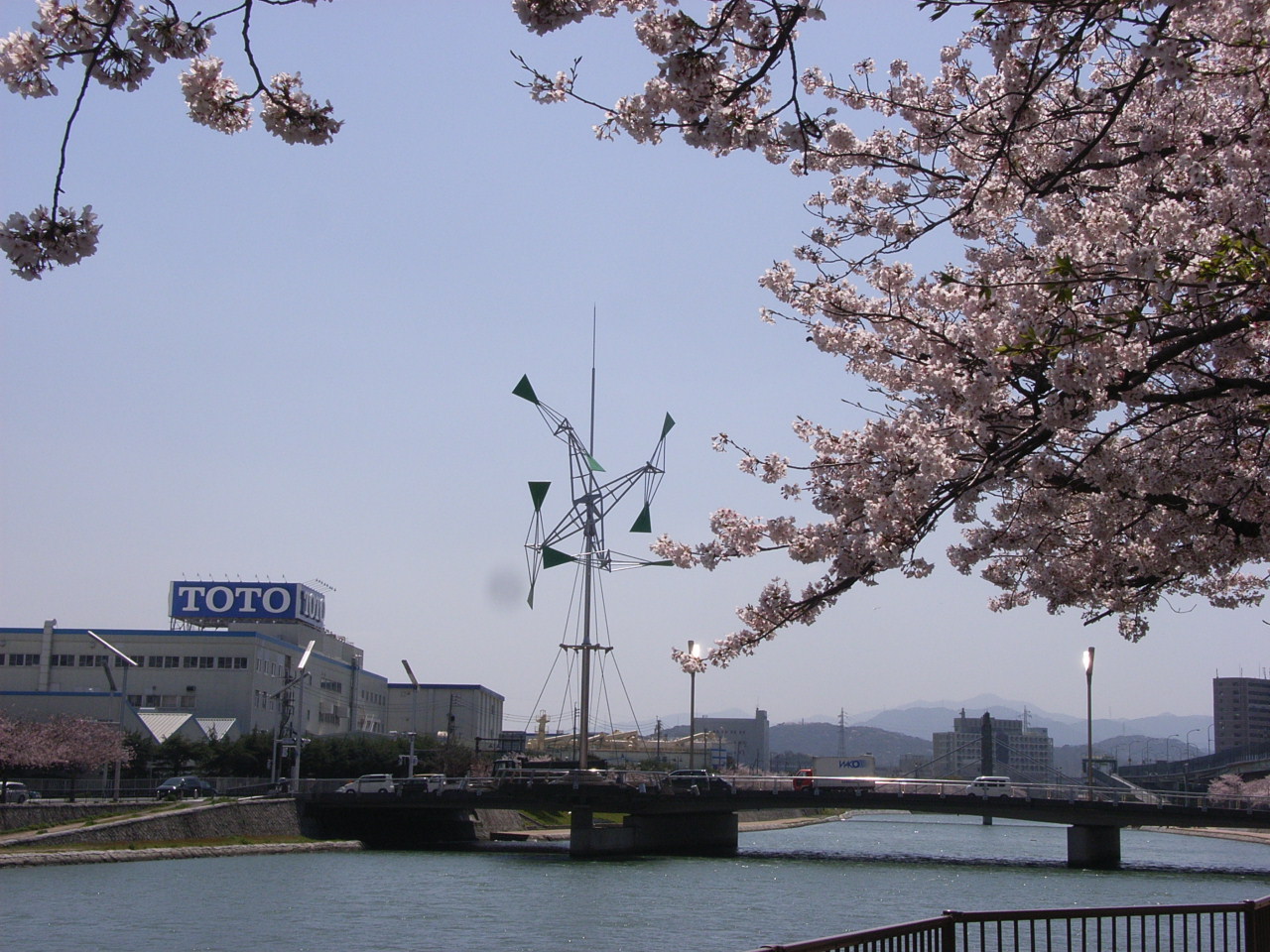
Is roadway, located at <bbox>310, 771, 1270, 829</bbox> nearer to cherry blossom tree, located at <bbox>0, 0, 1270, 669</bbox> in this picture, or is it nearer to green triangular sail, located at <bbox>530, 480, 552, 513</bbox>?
green triangular sail, located at <bbox>530, 480, 552, 513</bbox>

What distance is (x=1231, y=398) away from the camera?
10.2 m

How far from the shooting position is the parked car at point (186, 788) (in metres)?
62.2

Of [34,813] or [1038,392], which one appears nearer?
[1038,392]

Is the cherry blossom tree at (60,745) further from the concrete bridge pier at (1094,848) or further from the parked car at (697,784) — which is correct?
the concrete bridge pier at (1094,848)

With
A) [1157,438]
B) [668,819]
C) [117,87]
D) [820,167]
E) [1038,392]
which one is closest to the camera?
[117,87]

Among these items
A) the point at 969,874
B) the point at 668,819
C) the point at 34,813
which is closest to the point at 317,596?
the point at 668,819

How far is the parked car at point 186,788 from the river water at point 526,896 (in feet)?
35.8

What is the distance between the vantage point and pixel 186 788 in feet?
208

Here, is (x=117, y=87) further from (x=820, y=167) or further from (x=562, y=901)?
(x=562, y=901)

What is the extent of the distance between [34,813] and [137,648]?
41.7 meters

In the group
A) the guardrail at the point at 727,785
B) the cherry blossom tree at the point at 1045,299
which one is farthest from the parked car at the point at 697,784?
the cherry blossom tree at the point at 1045,299

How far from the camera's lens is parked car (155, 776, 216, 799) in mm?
62219

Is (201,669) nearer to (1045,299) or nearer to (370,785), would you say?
(370,785)

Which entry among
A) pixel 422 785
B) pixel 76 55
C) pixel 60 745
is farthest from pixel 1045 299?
pixel 60 745
